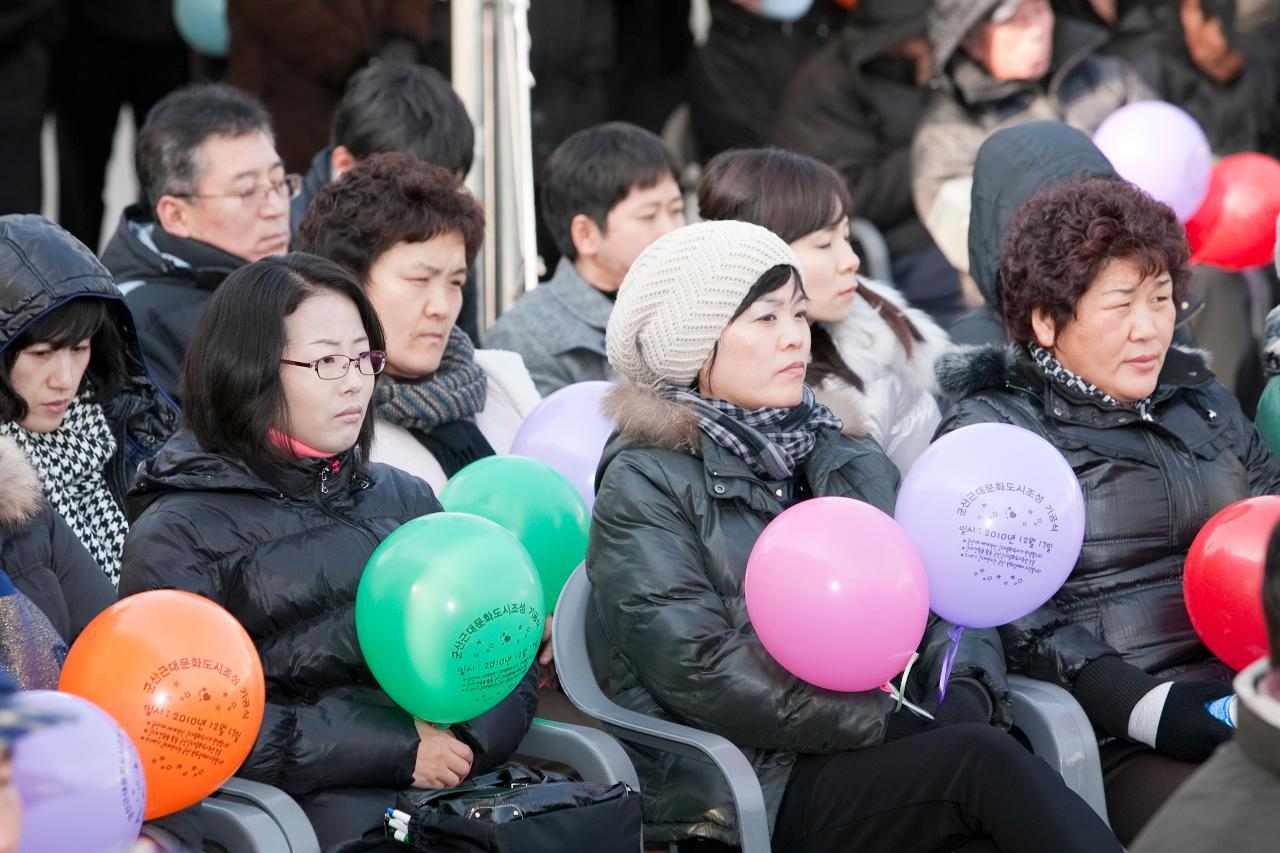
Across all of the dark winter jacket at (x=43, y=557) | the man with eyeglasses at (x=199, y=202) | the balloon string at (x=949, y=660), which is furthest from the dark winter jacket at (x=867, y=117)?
the dark winter jacket at (x=43, y=557)

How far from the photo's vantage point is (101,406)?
367 centimetres

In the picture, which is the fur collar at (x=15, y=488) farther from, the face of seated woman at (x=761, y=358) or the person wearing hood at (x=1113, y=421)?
the person wearing hood at (x=1113, y=421)

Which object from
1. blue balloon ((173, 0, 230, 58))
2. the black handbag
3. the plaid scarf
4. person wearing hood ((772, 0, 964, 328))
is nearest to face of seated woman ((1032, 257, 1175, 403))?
the plaid scarf

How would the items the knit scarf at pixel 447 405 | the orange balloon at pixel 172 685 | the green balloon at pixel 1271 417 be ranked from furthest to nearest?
the green balloon at pixel 1271 417, the knit scarf at pixel 447 405, the orange balloon at pixel 172 685

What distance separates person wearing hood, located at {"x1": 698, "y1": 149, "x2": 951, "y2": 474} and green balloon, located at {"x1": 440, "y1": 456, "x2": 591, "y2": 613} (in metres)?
0.93

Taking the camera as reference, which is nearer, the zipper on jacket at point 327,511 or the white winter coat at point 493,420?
the zipper on jacket at point 327,511

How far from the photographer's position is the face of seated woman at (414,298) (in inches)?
158

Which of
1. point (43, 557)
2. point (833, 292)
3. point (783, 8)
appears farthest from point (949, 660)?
point (783, 8)

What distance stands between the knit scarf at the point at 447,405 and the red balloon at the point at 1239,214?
243 cm

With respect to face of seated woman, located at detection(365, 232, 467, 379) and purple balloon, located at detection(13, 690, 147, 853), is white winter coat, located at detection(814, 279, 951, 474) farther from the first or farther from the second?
purple balloon, located at detection(13, 690, 147, 853)

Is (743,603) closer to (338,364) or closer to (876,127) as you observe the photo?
(338,364)

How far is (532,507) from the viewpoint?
11.7 feet

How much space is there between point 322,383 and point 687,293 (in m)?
0.74

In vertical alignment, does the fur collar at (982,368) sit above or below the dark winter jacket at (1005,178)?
below
